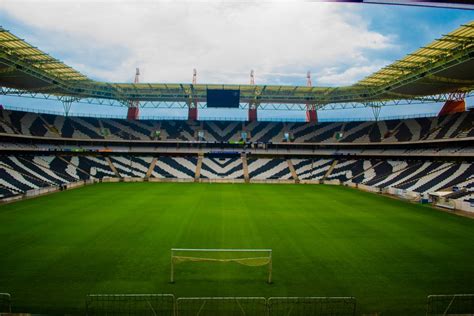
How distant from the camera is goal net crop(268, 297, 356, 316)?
30.9 feet

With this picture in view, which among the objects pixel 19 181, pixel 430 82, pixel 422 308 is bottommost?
pixel 422 308

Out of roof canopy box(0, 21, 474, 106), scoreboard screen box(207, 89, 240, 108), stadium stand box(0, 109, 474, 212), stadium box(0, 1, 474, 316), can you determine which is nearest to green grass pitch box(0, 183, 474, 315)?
stadium box(0, 1, 474, 316)

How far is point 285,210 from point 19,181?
29.4 metres

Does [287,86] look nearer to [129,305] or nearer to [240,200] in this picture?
[240,200]

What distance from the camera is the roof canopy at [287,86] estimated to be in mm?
26844

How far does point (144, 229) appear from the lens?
18.7 m

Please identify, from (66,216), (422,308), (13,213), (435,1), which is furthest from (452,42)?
(13,213)

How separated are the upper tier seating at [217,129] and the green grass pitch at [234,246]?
26.4 metres

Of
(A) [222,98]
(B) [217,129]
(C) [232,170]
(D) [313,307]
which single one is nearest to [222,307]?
(D) [313,307]

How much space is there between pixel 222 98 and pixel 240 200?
2277 cm

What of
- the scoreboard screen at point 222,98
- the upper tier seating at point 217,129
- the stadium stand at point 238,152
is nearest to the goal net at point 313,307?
the stadium stand at point 238,152

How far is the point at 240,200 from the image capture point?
30203mm

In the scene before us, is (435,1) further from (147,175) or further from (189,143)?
(189,143)

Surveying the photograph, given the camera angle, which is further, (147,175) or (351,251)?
(147,175)
